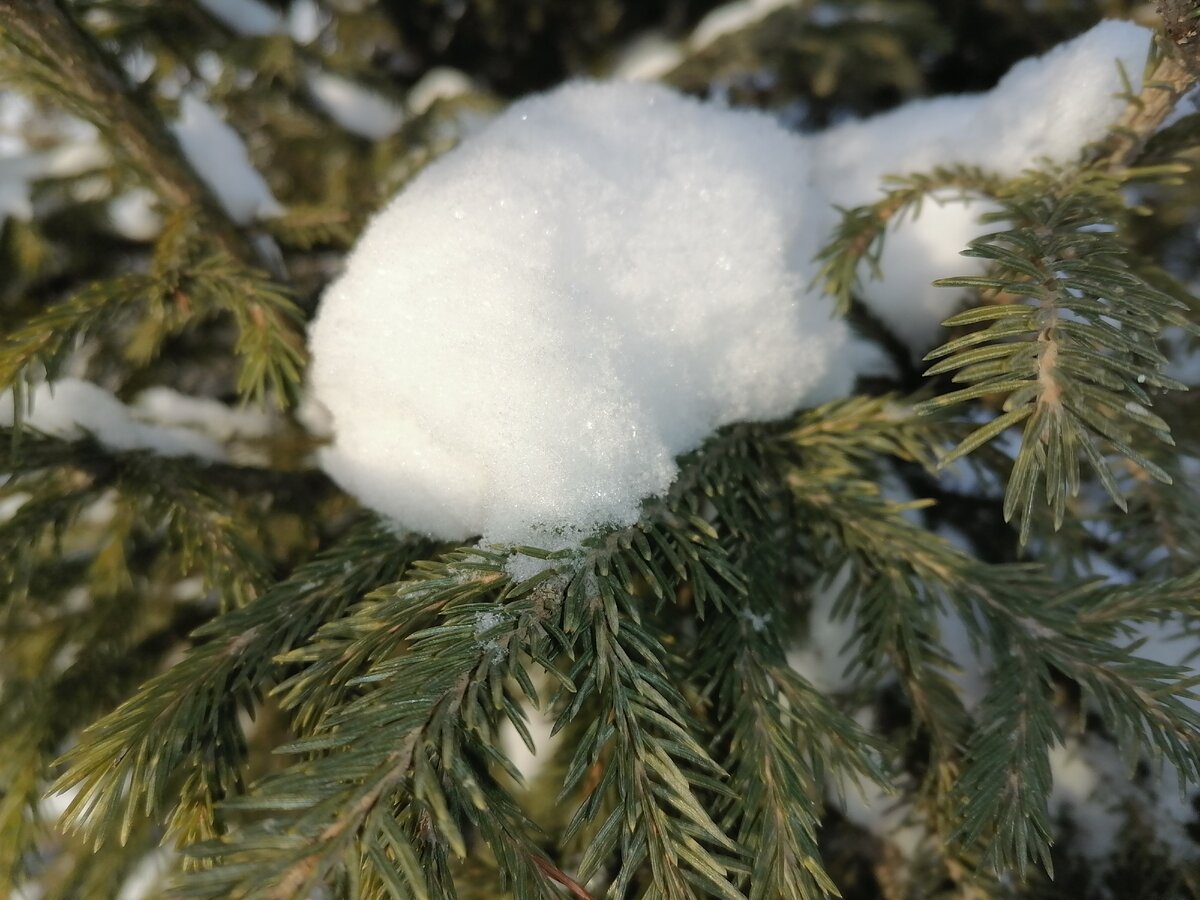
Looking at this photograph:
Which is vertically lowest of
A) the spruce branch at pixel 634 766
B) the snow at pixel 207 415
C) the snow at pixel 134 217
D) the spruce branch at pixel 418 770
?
the spruce branch at pixel 634 766

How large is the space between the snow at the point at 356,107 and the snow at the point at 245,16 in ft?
A: 0.40

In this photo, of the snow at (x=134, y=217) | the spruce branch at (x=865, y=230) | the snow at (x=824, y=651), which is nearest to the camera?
the spruce branch at (x=865, y=230)

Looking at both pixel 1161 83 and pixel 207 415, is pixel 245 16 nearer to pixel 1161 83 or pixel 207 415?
pixel 207 415

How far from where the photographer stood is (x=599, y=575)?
695 mm

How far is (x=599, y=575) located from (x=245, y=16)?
144 cm

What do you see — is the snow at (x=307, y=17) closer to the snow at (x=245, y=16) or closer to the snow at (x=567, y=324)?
the snow at (x=245, y=16)

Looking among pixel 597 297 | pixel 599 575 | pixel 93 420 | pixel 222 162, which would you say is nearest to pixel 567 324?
pixel 597 297

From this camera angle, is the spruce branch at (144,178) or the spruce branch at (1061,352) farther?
the spruce branch at (144,178)

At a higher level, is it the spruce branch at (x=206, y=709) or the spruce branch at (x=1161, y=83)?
the spruce branch at (x=1161, y=83)

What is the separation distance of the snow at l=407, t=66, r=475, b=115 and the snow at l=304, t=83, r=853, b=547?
645 mm

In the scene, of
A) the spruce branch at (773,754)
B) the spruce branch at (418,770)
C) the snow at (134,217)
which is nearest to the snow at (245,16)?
the snow at (134,217)

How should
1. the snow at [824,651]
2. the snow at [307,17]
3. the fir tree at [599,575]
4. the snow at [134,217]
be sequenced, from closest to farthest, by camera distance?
the fir tree at [599,575], the snow at [824,651], the snow at [134,217], the snow at [307,17]

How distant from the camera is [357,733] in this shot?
0.59m

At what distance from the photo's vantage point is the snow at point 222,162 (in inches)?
45.8
